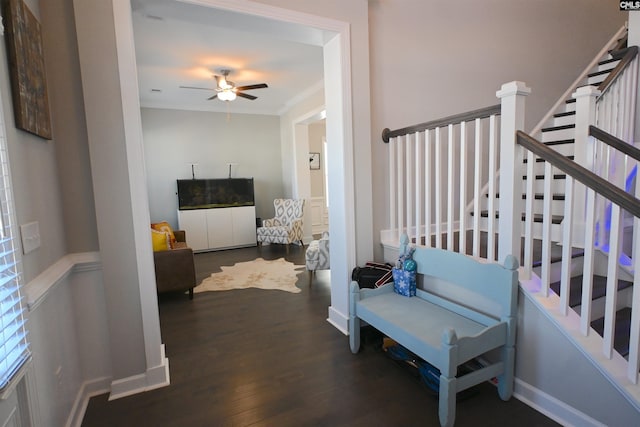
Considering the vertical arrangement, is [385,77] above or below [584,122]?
above

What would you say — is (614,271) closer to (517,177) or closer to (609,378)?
(609,378)

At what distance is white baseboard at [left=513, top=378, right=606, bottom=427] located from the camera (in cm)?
150

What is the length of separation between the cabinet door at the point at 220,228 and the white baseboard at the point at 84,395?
4029 millimetres

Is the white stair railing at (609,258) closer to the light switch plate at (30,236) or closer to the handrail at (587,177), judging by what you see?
the handrail at (587,177)

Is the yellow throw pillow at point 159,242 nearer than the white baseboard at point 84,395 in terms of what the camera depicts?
No

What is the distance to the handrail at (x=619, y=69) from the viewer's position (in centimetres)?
255

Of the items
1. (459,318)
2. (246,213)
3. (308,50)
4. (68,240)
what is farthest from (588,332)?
(246,213)

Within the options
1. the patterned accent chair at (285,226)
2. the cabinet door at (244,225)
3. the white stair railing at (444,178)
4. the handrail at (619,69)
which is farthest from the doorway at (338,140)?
the cabinet door at (244,225)

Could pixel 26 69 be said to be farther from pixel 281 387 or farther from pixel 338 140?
pixel 281 387

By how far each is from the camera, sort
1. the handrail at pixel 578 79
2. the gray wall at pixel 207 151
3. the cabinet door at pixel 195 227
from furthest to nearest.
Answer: the gray wall at pixel 207 151
the cabinet door at pixel 195 227
the handrail at pixel 578 79

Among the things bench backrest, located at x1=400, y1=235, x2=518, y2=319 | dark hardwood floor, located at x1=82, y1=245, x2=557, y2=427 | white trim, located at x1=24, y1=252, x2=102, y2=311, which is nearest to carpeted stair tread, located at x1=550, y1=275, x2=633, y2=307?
bench backrest, located at x1=400, y1=235, x2=518, y2=319

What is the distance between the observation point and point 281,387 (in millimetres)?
1919

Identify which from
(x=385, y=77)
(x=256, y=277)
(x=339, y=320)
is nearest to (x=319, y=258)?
(x=256, y=277)

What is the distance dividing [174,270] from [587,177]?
3.40 metres
